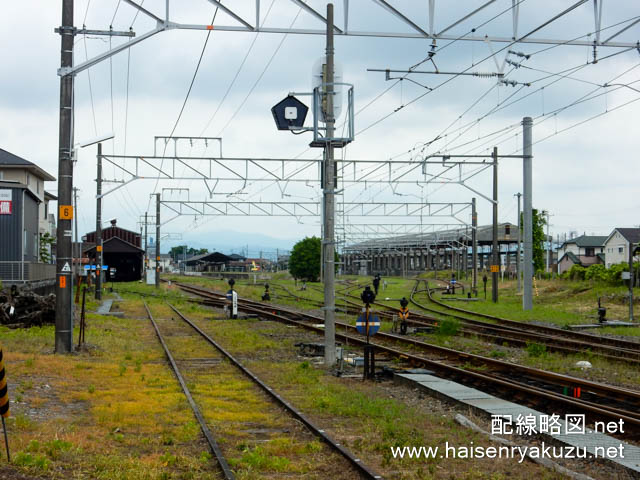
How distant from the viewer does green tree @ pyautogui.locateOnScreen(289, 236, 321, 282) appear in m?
84.8

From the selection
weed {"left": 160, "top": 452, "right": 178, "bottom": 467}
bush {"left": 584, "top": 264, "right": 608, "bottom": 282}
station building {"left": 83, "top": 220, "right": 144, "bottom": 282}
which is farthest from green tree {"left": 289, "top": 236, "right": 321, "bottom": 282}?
weed {"left": 160, "top": 452, "right": 178, "bottom": 467}

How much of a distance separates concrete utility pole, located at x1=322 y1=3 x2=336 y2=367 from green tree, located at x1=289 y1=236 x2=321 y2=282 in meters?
68.5

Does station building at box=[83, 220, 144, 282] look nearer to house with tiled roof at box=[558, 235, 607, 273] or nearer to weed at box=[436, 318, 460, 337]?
weed at box=[436, 318, 460, 337]

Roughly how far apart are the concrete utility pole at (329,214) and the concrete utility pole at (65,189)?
6.13 metres

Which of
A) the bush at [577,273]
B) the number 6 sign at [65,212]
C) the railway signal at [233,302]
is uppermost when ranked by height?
the number 6 sign at [65,212]

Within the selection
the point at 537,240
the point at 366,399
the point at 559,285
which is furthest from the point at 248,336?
the point at 537,240

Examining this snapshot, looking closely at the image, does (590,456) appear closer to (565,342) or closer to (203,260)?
(565,342)

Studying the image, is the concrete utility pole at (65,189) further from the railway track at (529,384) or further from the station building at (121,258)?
the station building at (121,258)

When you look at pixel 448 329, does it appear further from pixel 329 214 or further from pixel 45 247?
pixel 45 247

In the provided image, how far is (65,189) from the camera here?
16.7 meters

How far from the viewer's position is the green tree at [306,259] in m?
84.8

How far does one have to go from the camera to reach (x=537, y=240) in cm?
6700

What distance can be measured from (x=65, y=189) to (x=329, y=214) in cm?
634

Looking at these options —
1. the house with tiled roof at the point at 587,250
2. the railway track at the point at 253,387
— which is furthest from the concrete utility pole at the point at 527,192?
the house with tiled roof at the point at 587,250
